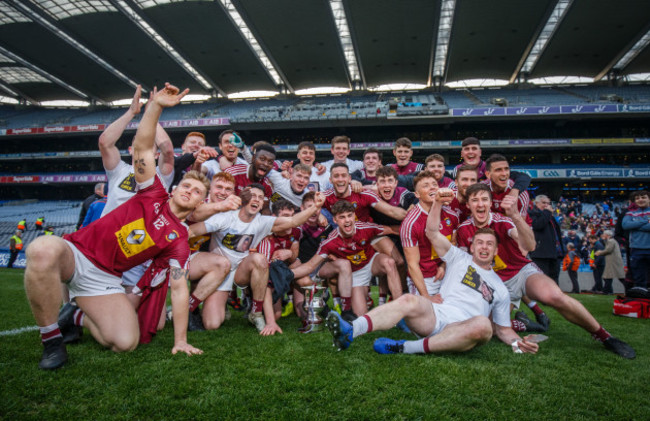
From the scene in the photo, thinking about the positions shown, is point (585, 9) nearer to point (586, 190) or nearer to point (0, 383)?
point (586, 190)

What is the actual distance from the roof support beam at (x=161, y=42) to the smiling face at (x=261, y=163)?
2236 cm

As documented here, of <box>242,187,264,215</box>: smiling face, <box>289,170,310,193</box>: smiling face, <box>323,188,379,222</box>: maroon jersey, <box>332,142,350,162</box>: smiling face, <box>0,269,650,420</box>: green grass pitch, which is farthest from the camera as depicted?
Result: <box>332,142,350,162</box>: smiling face

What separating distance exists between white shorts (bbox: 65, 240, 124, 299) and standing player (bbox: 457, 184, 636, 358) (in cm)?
370

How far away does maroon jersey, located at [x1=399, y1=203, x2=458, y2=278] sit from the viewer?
3960mm

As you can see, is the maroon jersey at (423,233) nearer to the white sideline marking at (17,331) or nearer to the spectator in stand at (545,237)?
the spectator in stand at (545,237)

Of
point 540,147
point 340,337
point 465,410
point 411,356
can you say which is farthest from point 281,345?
point 540,147

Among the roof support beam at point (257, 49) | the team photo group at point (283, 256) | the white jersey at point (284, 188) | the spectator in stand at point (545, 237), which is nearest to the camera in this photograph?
the team photo group at point (283, 256)

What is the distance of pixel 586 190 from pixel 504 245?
100 feet

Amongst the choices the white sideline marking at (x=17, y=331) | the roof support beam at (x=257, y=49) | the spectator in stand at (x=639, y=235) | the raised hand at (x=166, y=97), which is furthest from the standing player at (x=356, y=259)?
the roof support beam at (x=257, y=49)

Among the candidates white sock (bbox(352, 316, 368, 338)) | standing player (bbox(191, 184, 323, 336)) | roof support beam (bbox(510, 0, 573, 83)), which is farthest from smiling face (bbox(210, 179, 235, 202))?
roof support beam (bbox(510, 0, 573, 83))

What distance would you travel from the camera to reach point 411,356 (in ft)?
9.13

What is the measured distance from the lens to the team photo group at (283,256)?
284 centimetres

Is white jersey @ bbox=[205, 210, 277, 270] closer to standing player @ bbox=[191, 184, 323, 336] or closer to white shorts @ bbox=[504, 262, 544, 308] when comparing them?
standing player @ bbox=[191, 184, 323, 336]

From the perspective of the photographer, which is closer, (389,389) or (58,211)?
(389,389)
